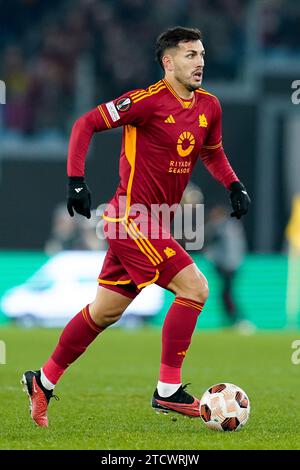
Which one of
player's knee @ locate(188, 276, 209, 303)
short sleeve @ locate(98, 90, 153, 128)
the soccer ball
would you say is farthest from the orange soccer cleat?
short sleeve @ locate(98, 90, 153, 128)

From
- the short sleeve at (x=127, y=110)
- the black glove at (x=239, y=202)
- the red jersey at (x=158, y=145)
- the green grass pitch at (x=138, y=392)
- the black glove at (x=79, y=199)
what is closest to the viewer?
the green grass pitch at (x=138, y=392)

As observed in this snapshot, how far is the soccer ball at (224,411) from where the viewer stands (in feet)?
21.0

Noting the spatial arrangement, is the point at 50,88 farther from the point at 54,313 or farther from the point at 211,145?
the point at 211,145

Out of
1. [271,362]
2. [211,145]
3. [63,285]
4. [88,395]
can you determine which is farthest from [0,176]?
[211,145]

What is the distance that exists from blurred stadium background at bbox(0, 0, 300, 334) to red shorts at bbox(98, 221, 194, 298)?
39.7ft

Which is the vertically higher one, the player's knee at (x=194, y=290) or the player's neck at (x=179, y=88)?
the player's neck at (x=179, y=88)

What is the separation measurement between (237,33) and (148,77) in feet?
6.57

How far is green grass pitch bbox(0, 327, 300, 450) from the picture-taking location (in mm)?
5973

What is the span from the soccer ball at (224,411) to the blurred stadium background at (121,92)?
40.7ft

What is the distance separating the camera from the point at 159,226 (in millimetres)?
6785

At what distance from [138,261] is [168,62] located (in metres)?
1.23

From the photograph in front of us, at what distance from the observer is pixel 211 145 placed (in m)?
7.18

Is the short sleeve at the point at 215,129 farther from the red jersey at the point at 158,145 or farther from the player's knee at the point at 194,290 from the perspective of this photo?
the player's knee at the point at 194,290

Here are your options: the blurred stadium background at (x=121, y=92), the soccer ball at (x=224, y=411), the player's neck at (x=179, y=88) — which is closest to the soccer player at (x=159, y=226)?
the player's neck at (x=179, y=88)
